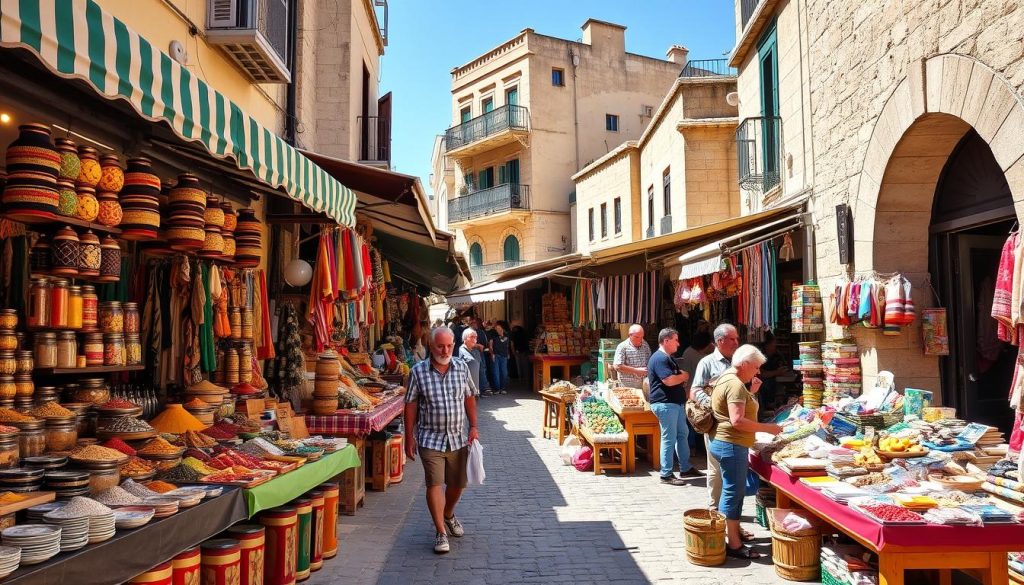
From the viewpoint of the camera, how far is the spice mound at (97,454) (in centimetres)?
368

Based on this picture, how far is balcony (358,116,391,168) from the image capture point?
540 inches

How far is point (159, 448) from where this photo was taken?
4223 millimetres

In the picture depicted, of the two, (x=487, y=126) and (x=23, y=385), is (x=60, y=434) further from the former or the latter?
(x=487, y=126)

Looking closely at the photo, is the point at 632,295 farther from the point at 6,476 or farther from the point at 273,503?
the point at 6,476

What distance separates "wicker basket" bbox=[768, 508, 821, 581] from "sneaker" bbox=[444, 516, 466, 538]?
2.55 meters

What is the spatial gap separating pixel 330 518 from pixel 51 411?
2116 millimetres

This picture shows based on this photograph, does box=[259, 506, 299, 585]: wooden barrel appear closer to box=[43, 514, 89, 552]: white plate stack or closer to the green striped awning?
box=[43, 514, 89, 552]: white plate stack

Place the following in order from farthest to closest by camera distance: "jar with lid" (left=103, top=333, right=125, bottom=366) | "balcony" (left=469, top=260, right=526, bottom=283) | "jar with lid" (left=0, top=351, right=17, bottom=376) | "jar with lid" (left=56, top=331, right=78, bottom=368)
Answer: "balcony" (left=469, top=260, right=526, bottom=283) → "jar with lid" (left=103, top=333, right=125, bottom=366) → "jar with lid" (left=56, top=331, right=78, bottom=368) → "jar with lid" (left=0, top=351, right=17, bottom=376)

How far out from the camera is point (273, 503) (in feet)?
14.2

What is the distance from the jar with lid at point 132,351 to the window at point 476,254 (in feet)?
92.2

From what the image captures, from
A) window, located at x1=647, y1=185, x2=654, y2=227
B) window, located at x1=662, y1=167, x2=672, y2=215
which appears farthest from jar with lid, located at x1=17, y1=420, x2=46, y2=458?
window, located at x1=647, y1=185, x2=654, y2=227

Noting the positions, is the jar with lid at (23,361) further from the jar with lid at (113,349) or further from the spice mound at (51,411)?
the jar with lid at (113,349)

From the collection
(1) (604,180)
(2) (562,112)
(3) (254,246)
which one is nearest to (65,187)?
(3) (254,246)

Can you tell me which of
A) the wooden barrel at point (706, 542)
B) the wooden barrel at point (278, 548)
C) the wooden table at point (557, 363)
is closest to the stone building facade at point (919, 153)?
the wooden barrel at point (706, 542)
